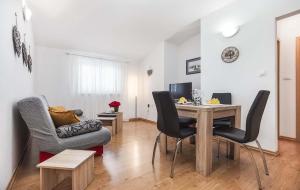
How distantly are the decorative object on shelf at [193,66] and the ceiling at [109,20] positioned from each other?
0.90m

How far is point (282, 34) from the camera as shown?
318 centimetres

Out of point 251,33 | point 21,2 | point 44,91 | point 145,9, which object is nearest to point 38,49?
point 44,91

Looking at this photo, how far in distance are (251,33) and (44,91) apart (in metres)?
4.64

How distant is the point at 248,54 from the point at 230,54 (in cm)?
31

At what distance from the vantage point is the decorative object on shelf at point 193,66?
4117 mm

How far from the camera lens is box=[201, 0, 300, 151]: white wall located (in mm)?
2399

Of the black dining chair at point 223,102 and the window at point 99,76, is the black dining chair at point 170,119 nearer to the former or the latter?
the black dining chair at point 223,102

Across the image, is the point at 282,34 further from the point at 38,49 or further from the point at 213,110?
the point at 38,49

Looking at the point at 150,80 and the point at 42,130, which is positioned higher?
the point at 150,80

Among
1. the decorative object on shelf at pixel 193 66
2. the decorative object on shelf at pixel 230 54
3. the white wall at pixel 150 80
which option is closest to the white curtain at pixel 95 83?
the white wall at pixel 150 80

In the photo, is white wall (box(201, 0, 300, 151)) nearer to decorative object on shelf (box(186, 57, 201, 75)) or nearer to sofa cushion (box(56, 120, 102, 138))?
decorative object on shelf (box(186, 57, 201, 75))

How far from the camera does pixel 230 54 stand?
2.92m

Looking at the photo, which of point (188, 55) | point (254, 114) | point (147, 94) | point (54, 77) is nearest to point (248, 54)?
point (254, 114)

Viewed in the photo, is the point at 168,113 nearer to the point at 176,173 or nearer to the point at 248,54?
the point at 176,173
